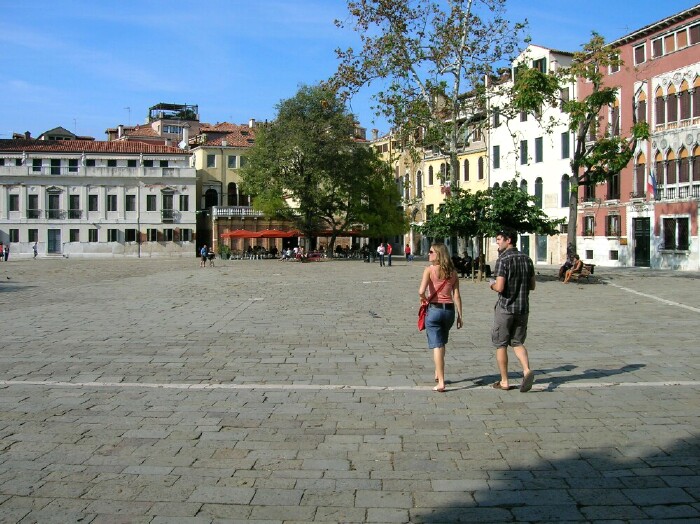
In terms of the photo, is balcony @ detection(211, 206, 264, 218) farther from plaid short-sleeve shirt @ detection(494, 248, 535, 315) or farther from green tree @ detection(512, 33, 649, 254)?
plaid short-sleeve shirt @ detection(494, 248, 535, 315)

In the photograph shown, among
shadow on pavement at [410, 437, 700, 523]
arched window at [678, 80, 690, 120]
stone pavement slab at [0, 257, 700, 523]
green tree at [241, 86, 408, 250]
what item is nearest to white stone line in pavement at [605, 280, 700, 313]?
stone pavement slab at [0, 257, 700, 523]

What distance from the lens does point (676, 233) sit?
38812 millimetres

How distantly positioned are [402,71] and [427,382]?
26.3 m

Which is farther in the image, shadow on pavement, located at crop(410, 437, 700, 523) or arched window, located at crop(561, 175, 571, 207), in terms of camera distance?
arched window, located at crop(561, 175, 571, 207)

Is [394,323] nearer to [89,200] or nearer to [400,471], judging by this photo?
[400,471]

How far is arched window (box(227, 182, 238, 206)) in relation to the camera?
3199 inches

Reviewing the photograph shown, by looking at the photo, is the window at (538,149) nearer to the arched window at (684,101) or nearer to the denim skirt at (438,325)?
the arched window at (684,101)

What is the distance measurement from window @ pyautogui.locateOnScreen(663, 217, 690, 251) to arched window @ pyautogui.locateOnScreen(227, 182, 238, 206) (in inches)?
2012

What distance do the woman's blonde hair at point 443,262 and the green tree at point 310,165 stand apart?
46.5m

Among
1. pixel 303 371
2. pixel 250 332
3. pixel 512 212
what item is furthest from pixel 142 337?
pixel 512 212

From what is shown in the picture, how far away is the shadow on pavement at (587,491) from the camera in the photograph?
435 centimetres

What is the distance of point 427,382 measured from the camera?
8430mm

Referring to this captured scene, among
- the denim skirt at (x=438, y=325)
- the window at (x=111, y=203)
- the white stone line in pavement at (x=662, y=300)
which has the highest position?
the window at (x=111, y=203)

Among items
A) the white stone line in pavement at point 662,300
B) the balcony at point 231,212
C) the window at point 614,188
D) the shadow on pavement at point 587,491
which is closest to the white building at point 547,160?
the window at point 614,188
